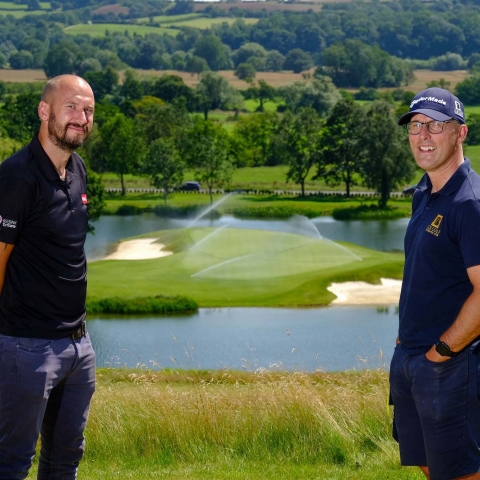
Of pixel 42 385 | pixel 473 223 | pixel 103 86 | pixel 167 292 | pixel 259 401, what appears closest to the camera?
pixel 473 223

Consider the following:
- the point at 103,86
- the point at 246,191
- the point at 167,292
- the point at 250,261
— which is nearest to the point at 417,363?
the point at 167,292

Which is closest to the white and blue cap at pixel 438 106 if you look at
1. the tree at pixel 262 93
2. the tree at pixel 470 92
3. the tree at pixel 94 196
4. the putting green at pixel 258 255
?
the putting green at pixel 258 255

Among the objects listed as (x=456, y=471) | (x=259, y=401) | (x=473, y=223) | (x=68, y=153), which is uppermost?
(x=68, y=153)

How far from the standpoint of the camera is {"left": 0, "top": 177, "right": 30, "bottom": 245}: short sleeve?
5.95 metres

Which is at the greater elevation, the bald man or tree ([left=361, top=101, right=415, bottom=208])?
the bald man

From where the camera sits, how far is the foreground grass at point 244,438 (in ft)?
25.7

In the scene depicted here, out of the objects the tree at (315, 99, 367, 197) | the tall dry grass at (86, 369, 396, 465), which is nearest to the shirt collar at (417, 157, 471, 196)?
the tall dry grass at (86, 369, 396, 465)

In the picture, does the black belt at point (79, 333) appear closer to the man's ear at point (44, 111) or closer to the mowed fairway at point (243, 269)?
the man's ear at point (44, 111)

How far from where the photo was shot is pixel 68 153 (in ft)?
20.7

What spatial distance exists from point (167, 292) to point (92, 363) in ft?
127

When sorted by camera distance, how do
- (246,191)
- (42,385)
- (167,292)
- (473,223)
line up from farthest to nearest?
(246,191) → (167,292) → (42,385) → (473,223)

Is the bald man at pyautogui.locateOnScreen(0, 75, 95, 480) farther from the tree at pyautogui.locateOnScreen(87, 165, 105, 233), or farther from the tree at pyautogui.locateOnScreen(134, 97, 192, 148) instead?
the tree at pyautogui.locateOnScreen(134, 97, 192, 148)

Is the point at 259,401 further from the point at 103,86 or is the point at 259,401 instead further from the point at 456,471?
the point at 103,86

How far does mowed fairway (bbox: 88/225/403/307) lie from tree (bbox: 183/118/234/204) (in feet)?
91.2
